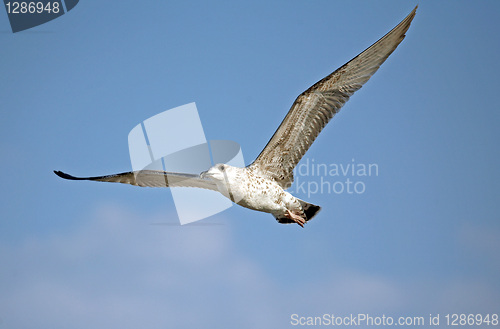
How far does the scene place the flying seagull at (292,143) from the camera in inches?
393

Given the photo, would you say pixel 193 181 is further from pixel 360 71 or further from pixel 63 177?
pixel 360 71

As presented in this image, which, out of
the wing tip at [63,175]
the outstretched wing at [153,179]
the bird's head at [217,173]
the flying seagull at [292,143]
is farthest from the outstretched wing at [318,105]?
the wing tip at [63,175]

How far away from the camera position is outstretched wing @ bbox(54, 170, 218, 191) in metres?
10.9

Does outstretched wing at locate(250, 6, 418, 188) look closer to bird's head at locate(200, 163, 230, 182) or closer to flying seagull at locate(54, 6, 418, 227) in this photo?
flying seagull at locate(54, 6, 418, 227)

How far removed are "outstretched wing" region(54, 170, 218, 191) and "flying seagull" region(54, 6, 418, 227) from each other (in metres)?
0.22

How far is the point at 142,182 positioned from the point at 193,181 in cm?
111

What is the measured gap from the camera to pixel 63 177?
448 inches

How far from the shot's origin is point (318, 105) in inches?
402

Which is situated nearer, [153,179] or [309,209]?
[309,209]

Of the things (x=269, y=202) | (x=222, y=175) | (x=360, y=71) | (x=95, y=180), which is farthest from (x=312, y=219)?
(x=95, y=180)

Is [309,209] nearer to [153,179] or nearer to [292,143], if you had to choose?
[292,143]

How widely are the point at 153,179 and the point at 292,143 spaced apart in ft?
9.62

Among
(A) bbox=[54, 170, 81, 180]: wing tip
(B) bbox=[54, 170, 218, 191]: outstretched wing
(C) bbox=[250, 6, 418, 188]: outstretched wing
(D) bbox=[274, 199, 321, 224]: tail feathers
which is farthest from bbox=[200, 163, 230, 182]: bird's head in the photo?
(A) bbox=[54, 170, 81, 180]: wing tip

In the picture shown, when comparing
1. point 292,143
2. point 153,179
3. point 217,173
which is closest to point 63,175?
point 153,179
